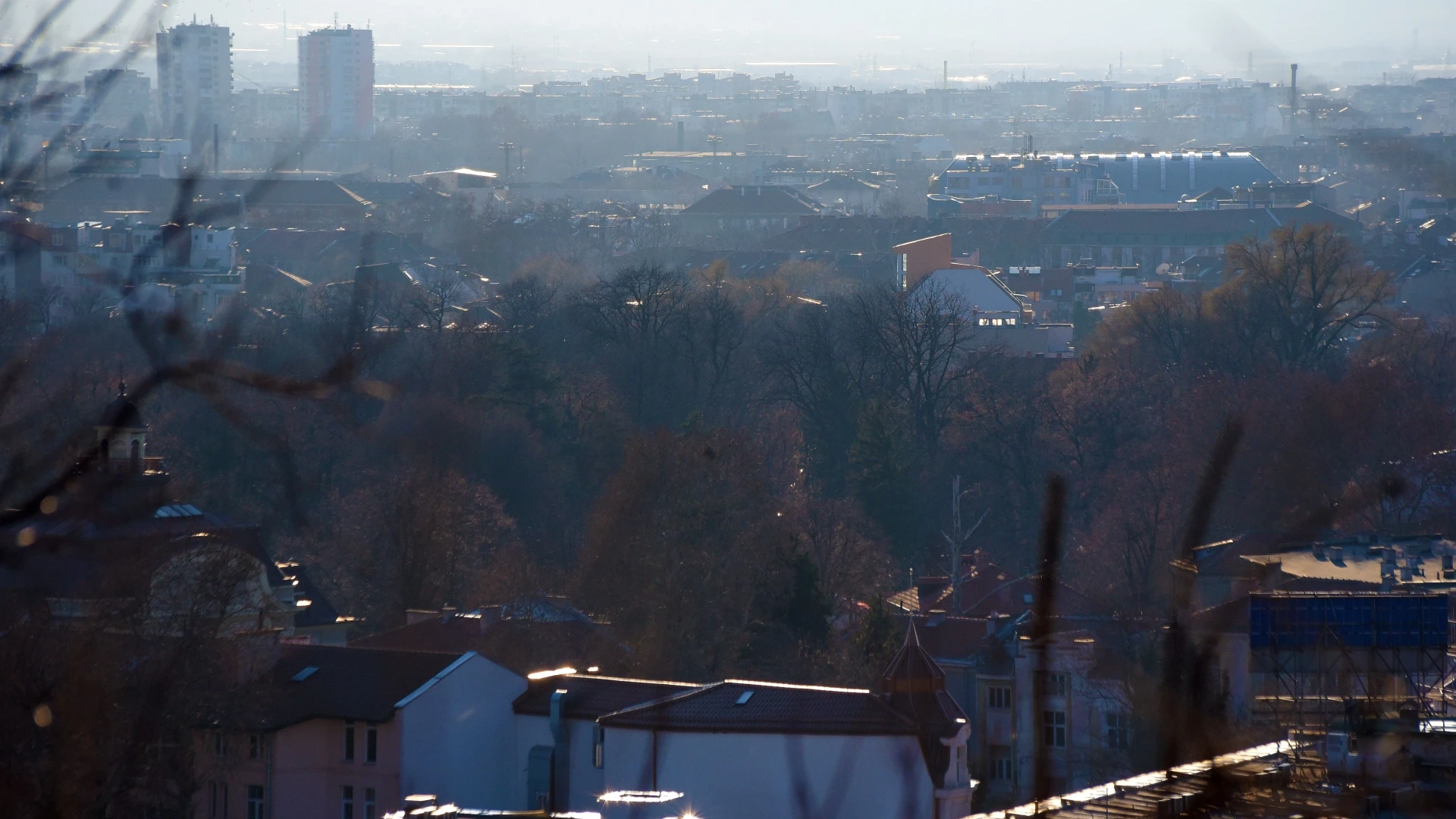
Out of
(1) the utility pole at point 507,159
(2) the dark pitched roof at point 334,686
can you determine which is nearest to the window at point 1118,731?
(2) the dark pitched roof at point 334,686

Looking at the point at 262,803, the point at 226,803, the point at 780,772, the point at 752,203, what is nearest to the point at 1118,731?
the point at 780,772

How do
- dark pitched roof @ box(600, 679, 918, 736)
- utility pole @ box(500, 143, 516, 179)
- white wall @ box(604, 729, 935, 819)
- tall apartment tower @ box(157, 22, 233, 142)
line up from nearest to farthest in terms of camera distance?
tall apartment tower @ box(157, 22, 233, 142), white wall @ box(604, 729, 935, 819), dark pitched roof @ box(600, 679, 918, 736), utility pole @ box(500, 143, 516, 179)

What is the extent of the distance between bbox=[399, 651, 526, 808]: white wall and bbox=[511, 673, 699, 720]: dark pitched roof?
140mm

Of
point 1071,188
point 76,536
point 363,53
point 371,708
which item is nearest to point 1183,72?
point 363,53

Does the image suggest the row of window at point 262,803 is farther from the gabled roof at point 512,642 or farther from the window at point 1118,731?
the window at point 1118,731

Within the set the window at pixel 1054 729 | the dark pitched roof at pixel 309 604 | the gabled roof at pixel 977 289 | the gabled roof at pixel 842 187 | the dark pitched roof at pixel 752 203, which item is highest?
the gabled roof at pixel 842 187

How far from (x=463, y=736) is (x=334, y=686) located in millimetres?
800

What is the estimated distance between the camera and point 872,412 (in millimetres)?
21234

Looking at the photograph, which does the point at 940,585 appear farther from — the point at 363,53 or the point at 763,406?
the point at 363,53

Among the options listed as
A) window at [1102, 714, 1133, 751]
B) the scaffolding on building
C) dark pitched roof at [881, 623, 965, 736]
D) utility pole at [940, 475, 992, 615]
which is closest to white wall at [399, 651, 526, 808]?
dark pitched roof at [881, 623, 965, 736]

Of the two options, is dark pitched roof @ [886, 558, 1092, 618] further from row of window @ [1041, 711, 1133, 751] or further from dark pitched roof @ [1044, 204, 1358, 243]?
dark pitched roof @ [1044, 204, 1358, 243]

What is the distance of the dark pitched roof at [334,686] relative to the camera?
1097cm

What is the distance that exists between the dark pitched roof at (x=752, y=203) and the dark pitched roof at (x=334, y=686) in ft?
132

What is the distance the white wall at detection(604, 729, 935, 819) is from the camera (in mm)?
9781
